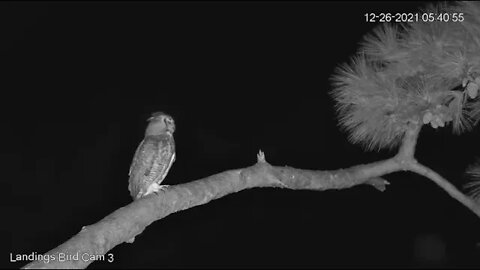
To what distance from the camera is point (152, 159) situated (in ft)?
5.36

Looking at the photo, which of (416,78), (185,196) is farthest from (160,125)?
(416,78)

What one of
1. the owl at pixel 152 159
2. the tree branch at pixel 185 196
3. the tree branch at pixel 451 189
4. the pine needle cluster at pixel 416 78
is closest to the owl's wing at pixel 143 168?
the owl at pixel 152 159

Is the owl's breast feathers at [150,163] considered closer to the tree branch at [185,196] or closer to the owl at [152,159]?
the owl at [152,159]

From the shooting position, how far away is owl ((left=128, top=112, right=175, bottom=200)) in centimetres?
162

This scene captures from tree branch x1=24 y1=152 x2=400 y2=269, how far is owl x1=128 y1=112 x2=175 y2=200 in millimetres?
243

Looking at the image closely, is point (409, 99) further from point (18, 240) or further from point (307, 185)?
point (18, 240)

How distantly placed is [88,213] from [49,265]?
7.13 ft

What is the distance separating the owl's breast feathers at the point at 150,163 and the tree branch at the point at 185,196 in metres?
0.26

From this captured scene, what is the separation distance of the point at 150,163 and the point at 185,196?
0.31 meters

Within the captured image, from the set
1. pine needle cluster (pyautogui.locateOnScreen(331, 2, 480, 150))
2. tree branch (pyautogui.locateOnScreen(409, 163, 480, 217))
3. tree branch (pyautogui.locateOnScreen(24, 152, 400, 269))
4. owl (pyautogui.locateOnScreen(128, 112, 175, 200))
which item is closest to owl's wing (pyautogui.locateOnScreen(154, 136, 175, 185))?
owl (pyautogui.locateOnScreen(128, 112, 175, 200))

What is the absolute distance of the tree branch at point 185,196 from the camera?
3.49 feet

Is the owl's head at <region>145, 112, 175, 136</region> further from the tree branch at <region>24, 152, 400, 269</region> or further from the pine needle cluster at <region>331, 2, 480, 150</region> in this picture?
the pine needle cluster at <region>331, 2, 480, 150</region>

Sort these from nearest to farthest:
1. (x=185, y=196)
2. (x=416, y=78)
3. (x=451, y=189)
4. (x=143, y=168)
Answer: (x=185, y=196)
(x=143, y=168)
(x=416, y=78)
(x=451, y=189)

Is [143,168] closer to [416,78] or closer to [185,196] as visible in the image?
[185,196]
